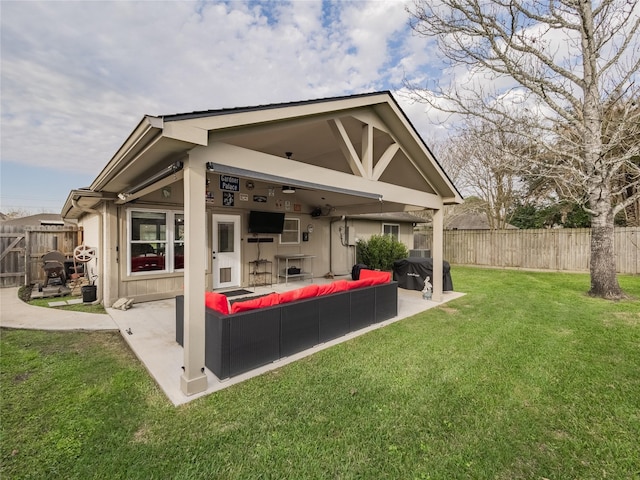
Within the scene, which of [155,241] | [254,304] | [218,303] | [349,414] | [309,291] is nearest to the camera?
[349,414]

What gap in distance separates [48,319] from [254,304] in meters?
4.44

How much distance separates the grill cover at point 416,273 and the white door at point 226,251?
464cm

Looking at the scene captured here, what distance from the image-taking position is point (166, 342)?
4.29 meters

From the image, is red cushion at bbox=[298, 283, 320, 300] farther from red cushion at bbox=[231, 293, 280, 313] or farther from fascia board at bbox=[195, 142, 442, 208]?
fascia board at bbox=[195, 142, 442, 208]

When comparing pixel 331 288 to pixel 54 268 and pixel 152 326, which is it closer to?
pixel 152 326

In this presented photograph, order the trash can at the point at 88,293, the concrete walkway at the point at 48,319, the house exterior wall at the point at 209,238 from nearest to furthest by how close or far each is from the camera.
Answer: the concrete walkway at the point at 48,319 < the house exterior wall at the point at 209,238 < the trash can at the point at 88,293

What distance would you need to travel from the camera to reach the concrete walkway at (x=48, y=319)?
4938mm

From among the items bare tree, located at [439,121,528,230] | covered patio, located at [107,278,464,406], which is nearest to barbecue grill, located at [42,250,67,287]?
covered patio, located at [107,278,464,406]

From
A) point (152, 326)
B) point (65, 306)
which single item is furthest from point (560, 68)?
point (65, 306)

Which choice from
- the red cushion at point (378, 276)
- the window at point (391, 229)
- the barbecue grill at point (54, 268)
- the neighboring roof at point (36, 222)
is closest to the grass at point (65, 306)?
the barbecue grill at point (54, 268)

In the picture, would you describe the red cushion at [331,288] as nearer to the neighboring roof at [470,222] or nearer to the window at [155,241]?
the window at [155,241]

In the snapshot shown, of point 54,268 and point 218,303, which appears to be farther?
point 54,268

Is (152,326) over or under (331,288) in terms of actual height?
under

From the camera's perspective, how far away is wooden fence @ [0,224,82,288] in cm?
853
